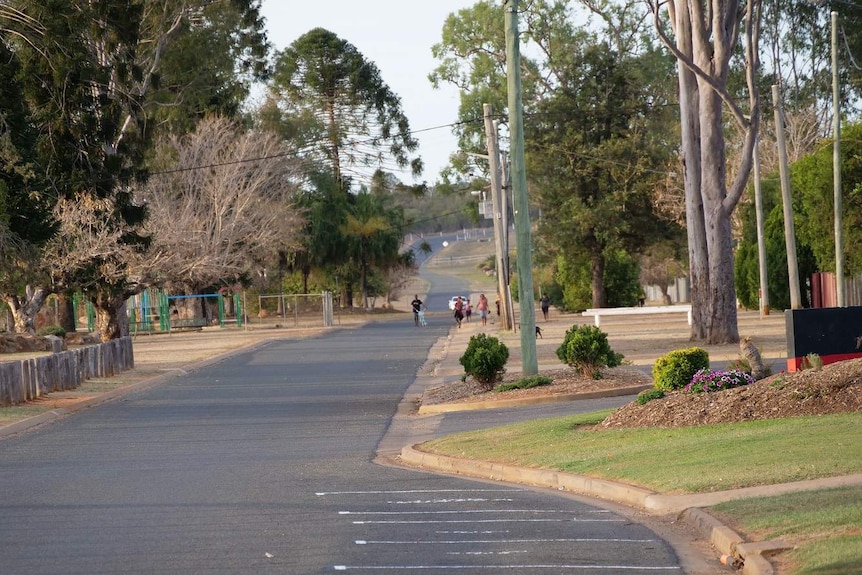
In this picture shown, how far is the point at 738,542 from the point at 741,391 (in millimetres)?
6584

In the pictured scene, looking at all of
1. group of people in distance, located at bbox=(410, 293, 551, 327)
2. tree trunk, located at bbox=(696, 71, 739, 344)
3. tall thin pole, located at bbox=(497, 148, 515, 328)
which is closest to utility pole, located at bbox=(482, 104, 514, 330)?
tall thin pole, located at bbox=(497, 148, 515, 328)

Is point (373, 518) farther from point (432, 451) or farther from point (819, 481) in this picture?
point (432, 451)

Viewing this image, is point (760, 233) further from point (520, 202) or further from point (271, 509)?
point (271, 509)

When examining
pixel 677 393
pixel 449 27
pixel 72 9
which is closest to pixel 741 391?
pixel 677 393

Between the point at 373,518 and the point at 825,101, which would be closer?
the point at 373,518

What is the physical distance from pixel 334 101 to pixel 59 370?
49.7m

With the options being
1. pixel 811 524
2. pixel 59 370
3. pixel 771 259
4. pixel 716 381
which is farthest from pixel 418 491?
pixel 771 259

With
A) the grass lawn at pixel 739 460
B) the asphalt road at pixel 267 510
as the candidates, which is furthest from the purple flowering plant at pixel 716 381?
the asphalt road at pixel 267 510

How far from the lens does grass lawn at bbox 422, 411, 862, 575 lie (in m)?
8.40

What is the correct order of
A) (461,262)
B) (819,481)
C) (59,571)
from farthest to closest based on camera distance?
(461,262), (819,481), (59,571)

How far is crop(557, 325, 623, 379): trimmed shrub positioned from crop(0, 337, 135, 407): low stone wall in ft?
33.4

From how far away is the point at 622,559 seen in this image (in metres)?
8.53

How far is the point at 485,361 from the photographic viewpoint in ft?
72.9

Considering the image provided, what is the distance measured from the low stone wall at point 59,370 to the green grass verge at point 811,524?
54.1ft
